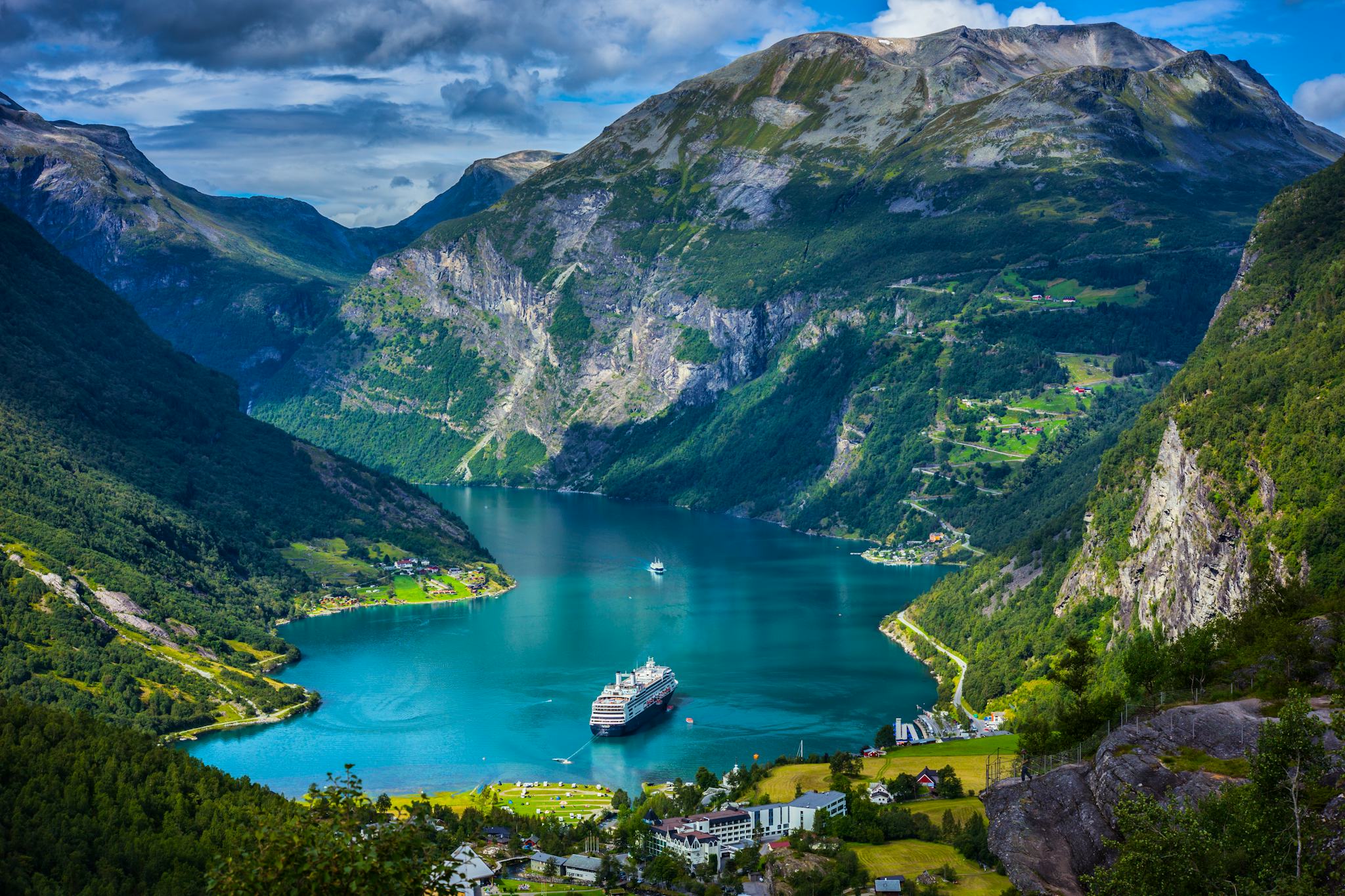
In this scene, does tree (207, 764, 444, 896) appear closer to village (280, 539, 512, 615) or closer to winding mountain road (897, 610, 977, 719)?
winding mountain road (897, 610, 977, 719)

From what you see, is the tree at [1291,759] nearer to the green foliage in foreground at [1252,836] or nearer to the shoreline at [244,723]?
the green foliage in foreground at [1252,836]

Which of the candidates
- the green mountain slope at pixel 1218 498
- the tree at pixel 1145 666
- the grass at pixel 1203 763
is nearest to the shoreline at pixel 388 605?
the green mountain slope at pixel 1218 498

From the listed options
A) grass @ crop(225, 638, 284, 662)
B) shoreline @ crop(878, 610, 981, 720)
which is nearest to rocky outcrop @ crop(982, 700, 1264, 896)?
shoreline @ crop(878, 610, 981, 720)

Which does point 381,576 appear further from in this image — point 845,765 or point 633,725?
point 845,765

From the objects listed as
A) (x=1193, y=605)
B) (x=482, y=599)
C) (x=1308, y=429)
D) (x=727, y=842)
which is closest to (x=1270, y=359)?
(x=1308, y=429)

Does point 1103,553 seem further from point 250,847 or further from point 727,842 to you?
point 250,847

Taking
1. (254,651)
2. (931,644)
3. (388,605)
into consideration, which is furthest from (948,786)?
(388,605)

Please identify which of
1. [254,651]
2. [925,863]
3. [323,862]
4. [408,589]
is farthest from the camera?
[408,589]
